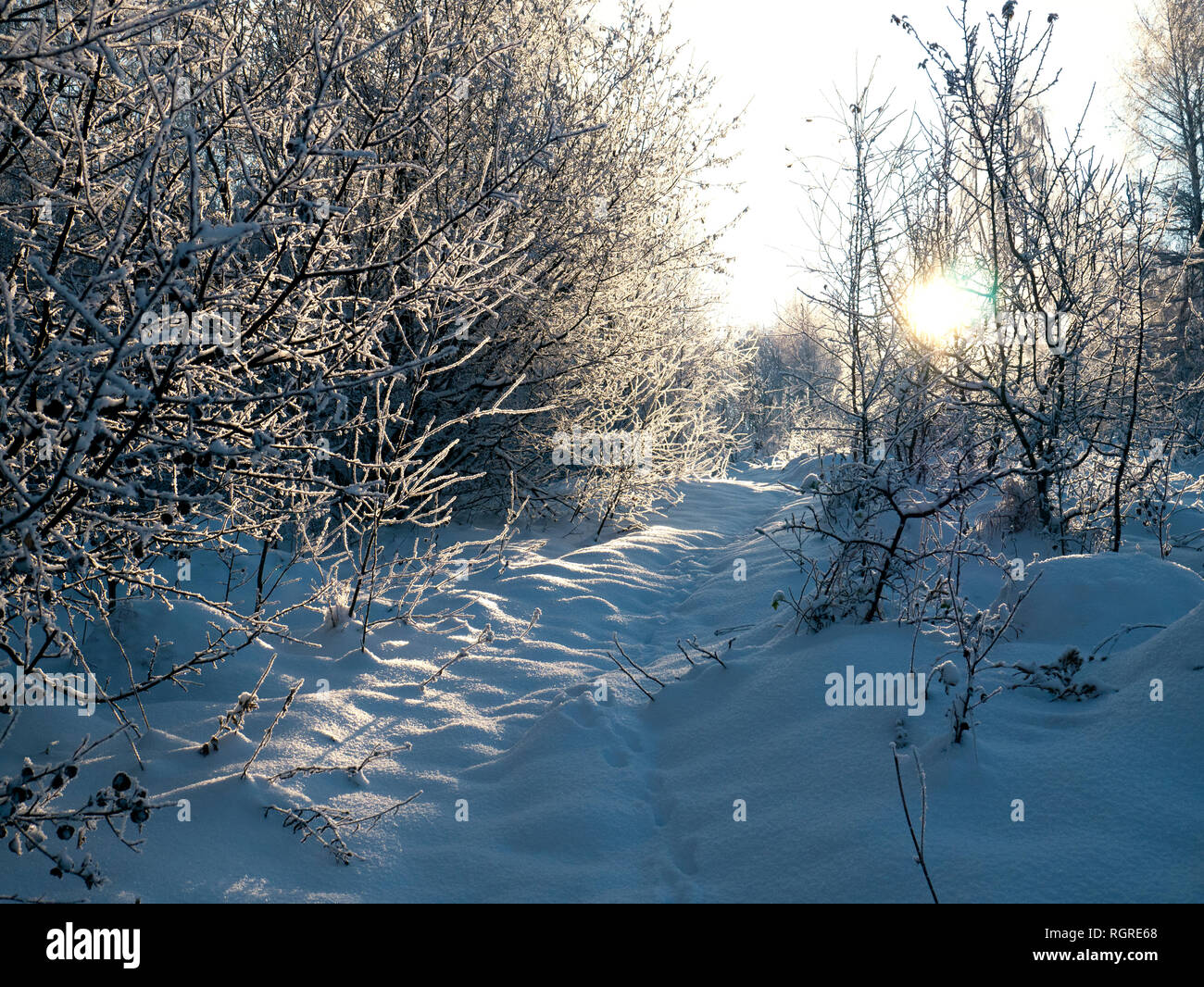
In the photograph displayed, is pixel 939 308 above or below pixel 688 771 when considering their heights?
above

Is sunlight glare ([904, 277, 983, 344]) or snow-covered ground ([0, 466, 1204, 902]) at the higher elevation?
sunlight glare ([904, 277, 983, 344])

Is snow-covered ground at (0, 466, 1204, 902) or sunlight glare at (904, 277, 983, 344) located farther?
sunlight glare at (904, 277, 983, 344)

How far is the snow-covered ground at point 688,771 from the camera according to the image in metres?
2.07

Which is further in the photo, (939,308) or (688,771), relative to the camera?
(939,308)

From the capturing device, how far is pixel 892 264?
7.45 metres

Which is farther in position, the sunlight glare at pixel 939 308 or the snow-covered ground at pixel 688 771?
the sunlight glare at pixel 939 308

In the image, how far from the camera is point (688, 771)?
2.98 m

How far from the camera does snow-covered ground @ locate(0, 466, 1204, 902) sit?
2.07 meters

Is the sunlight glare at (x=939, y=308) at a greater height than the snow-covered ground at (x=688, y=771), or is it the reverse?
the sunlight glare at (x=939, y=308)
